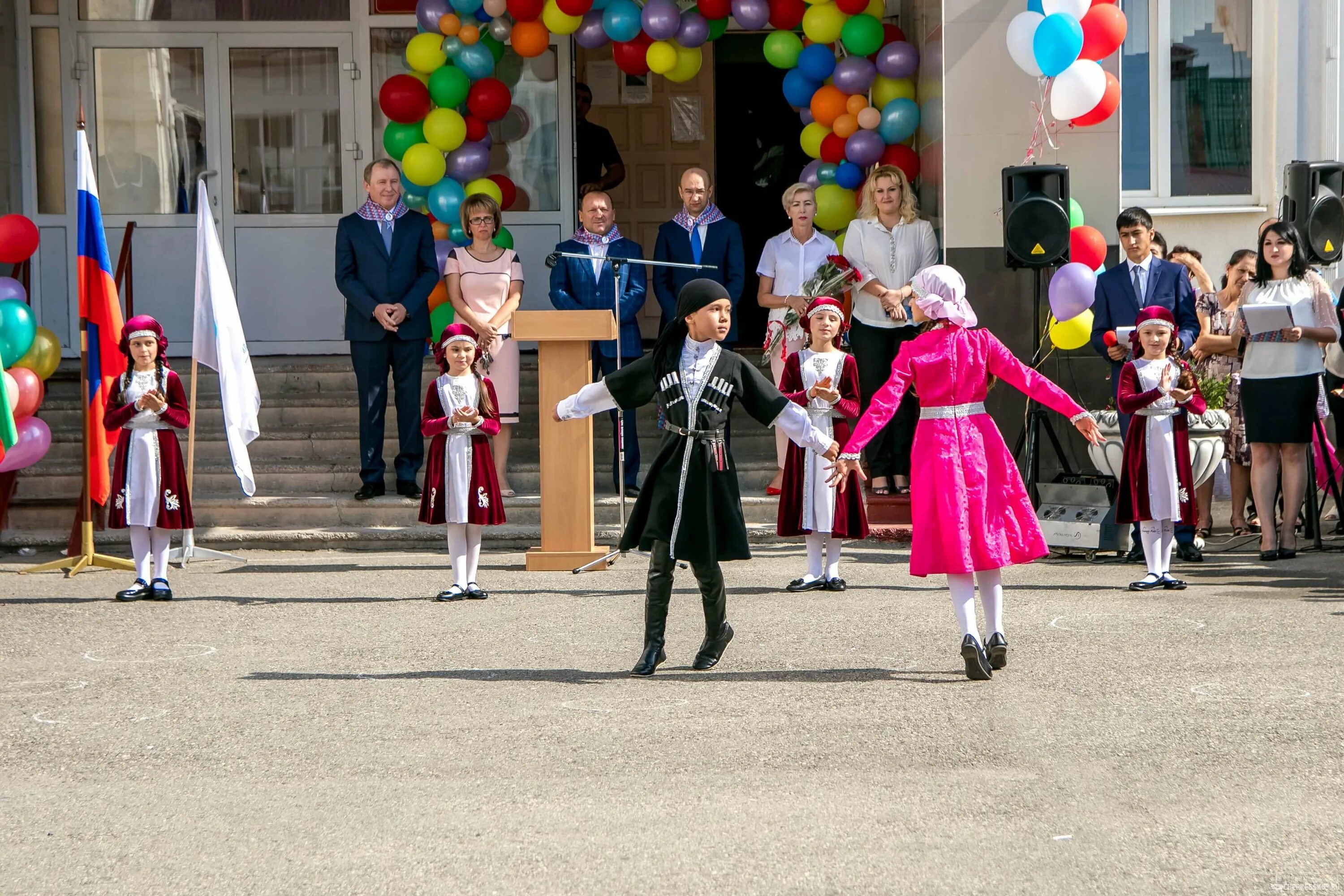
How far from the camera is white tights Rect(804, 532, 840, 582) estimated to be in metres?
8.38

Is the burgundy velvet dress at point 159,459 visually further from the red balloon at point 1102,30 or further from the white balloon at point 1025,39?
the red balloon at point 1102,30

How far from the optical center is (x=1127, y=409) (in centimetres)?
848

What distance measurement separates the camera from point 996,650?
608 centimetres

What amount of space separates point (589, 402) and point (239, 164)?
7.83m

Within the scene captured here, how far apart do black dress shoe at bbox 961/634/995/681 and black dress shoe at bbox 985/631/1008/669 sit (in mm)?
101

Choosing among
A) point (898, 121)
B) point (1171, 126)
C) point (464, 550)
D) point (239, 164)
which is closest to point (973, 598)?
point (464, 550)

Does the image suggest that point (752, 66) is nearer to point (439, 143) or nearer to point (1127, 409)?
point (439, 143)

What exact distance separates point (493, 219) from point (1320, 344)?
510cm

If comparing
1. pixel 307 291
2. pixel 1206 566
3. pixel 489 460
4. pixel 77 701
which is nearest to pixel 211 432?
pixel 307 291

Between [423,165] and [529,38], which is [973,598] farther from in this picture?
[529,38]

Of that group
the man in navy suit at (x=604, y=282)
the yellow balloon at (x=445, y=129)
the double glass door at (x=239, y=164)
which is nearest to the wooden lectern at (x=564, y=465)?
the man in navy suit at (x=604, y=282)

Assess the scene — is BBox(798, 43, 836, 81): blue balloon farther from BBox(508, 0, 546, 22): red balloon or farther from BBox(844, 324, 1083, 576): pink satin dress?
BBox(844, 324, 1083, 576): pink satin dress

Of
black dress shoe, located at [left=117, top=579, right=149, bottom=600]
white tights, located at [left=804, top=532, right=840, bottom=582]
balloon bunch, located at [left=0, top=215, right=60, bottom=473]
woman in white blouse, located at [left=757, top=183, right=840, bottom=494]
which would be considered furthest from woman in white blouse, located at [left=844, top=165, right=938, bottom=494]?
balloon bunch, located at [left=0, top=215, right=60, bottom=473]

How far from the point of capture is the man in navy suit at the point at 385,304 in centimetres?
1046
